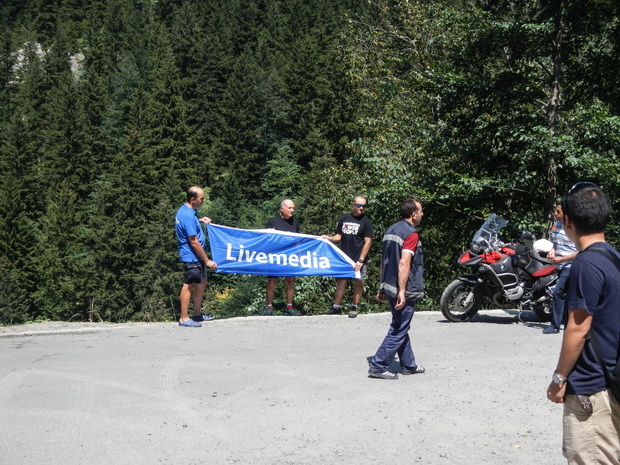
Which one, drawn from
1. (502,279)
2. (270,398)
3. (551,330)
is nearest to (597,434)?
(270,398)

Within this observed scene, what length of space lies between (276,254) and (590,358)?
9.22 m

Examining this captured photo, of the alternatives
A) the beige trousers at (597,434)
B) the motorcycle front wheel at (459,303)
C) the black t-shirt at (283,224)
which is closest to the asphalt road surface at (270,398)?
the motorcycle front wheel at (459,303)

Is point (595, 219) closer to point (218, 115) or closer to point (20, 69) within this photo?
point (218, 115)

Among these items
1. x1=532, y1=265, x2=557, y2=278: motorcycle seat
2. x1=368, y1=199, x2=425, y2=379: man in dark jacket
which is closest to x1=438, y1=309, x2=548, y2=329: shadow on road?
x1=532, y1=265, x2=557, y2=278: motorcycle seat

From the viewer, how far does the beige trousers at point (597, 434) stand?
353 cm

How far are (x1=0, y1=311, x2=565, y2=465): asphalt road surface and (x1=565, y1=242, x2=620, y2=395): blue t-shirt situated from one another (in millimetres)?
1914

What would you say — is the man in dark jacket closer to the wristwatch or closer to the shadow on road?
the wristwatch

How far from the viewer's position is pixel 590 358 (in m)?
3.55

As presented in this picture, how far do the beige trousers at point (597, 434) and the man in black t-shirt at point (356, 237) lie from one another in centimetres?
822

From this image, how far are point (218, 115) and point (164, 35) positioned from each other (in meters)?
23.5

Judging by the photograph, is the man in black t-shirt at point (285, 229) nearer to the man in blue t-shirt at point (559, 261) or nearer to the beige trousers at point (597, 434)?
the man in blue t-shirt at point (559, 261)

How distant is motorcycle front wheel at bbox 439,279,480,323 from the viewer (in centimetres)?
1112

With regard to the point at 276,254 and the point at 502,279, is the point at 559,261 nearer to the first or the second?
the point at 502,279

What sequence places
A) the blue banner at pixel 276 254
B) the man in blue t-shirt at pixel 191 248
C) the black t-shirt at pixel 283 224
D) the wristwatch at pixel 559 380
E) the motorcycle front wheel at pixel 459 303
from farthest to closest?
the black t-shirt at pixel 283 224 < the blue banner at pixel 276 254 < the motorcycle front wheel at pixel 459 303 < the man in blue t-shirt at pixel 191 248 < the wristwatch at pixel 559 380
